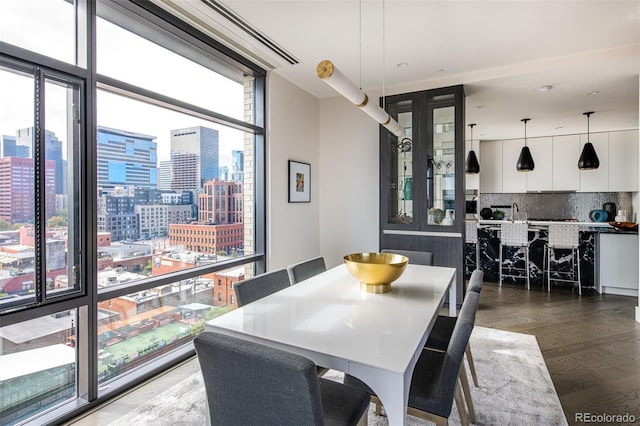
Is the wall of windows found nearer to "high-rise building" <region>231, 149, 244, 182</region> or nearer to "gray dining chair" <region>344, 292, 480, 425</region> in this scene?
"high-rise building" <region>231, 149, 244, 182</region>

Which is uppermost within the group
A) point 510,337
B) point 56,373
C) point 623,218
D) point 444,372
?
point 623,218

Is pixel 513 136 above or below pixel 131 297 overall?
above

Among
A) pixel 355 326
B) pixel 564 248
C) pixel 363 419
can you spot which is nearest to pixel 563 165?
pixel 564 248

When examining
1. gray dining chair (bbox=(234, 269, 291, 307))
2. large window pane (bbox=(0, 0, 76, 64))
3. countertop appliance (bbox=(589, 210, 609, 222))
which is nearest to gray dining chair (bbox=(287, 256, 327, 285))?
gray dining chair (bbox=(234, 269, 291, 307))

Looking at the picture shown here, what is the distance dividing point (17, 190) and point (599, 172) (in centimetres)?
840

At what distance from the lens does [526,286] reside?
16.1ft

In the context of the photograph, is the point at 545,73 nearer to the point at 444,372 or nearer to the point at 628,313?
the point at 628,313

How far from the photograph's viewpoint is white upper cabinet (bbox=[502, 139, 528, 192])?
23.2 ft

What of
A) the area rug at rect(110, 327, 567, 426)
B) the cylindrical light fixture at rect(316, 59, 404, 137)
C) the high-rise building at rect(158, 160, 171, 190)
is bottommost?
the area rug at rect(110, 327, 567, 426)

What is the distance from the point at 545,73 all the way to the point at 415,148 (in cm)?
149

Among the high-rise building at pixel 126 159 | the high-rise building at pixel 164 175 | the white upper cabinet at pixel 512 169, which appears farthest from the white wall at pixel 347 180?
the white upper cabinet at pixel 512 169

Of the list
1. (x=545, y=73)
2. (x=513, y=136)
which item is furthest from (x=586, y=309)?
(x=513, y=136)

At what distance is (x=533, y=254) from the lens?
5055mm

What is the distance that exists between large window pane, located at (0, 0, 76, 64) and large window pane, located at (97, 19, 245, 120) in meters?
0.18
